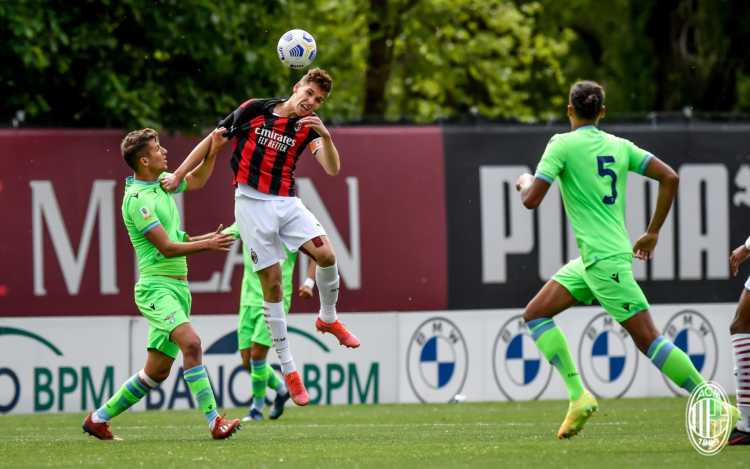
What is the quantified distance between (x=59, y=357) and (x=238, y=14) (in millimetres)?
5004

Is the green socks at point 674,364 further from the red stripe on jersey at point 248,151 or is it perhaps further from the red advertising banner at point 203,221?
the red advertising banner at point 203,221

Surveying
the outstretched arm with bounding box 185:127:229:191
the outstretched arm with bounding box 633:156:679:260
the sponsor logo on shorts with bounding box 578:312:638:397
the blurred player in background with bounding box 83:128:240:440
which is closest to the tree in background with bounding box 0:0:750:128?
the sponsor logo on shorts with bounding box 578:312:638:397

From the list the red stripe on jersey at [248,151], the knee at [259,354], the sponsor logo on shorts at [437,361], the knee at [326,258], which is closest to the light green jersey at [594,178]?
the knee at [326,258]

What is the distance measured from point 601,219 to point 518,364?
7556mm

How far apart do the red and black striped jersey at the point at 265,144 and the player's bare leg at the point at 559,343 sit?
245cm

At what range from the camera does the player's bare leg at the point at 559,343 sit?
32.4 ft

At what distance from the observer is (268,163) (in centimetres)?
1148

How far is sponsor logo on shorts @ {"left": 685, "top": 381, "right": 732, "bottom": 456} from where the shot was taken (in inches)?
359

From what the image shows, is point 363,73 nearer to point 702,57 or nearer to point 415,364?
point 702,57

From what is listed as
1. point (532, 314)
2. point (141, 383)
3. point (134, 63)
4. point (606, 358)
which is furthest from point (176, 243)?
point (134, 63)

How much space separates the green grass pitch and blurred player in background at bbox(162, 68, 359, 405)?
95 centimetres

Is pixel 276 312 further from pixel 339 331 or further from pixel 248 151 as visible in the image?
pixel 248 151

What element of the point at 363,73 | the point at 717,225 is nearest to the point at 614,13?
the point at 363,73

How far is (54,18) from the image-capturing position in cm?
1748
